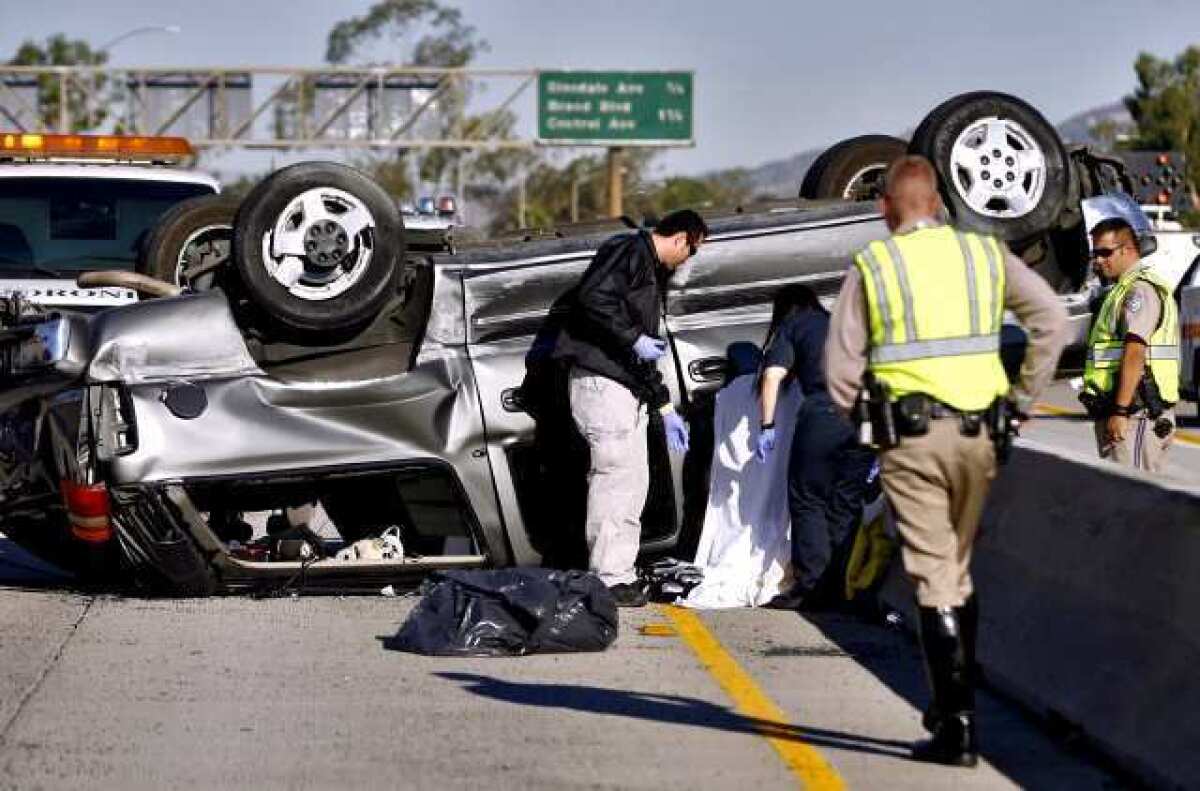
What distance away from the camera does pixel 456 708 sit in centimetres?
838

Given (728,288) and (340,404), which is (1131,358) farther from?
(340,404)

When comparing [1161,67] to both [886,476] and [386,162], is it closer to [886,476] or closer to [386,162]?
[386,162]

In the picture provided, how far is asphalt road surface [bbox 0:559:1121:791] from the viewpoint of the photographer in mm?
7297

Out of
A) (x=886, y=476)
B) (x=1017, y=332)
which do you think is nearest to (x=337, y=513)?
(x=1017, y=332)

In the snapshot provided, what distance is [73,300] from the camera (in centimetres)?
1341

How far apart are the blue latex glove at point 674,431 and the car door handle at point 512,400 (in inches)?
25.1

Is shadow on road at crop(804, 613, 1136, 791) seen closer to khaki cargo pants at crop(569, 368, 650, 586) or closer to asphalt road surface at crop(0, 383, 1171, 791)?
asphalt road surface at crop(0, 383, 1171, 791)

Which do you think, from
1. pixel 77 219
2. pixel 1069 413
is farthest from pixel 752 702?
pixel 1069 413

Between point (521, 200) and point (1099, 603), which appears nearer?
point (1099, 603)

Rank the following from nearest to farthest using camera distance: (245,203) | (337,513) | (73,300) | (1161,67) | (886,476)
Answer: (886,476), (245,203), (337,513), (73,300), (1161,67)

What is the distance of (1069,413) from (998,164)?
16273mm

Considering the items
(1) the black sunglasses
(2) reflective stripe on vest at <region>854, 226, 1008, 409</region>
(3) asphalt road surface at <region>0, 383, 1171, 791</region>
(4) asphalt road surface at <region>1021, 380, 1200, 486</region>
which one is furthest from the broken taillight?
(4) asphalt road surface at <region>1021, 380, 1200, 486</region>

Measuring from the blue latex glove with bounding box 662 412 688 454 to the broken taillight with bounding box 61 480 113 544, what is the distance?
2.43 m

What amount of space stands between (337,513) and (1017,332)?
3211mm
